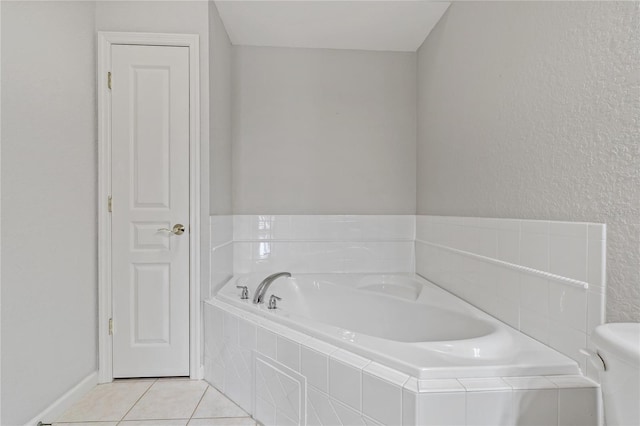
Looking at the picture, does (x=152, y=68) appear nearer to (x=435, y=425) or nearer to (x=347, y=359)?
(x=347, y=359)

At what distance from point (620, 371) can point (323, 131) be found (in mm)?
2364

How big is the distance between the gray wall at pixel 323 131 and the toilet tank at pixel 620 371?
206cm

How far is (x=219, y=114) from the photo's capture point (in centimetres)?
232

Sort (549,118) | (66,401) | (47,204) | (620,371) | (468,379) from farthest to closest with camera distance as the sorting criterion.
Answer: (66,401), (47,204), (549,118), (468,379), (620,371)

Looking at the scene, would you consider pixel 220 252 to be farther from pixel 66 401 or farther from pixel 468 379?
pixel 468 379

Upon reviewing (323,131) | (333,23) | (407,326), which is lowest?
(407,326)

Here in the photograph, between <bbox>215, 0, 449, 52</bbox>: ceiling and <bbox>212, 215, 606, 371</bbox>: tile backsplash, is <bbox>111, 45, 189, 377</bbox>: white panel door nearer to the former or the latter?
<bbox>212, 215, 606, 371</bbox>: tile backsplash

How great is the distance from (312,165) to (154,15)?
142 centimetres

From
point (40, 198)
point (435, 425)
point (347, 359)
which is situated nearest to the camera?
point (435, 425)

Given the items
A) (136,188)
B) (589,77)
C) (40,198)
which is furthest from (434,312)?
(40,198)

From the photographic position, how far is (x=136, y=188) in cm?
208

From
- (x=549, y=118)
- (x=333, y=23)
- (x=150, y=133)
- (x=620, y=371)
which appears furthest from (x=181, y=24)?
(x=620, y=371)

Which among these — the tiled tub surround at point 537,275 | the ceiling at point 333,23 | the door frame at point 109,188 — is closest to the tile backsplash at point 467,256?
the tiled tub surround at point 537,275

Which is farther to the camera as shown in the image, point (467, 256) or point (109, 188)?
point (109, 188)
